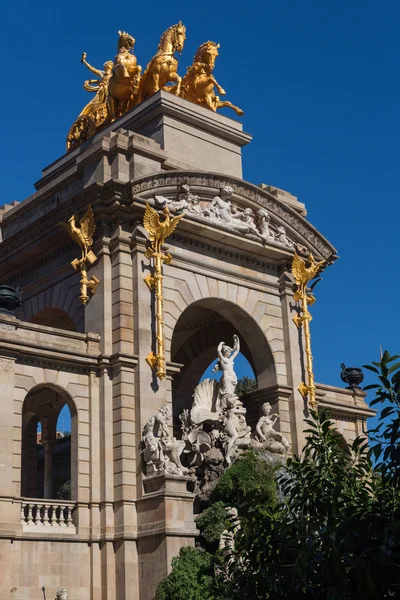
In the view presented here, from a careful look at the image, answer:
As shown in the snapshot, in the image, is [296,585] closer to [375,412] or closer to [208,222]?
[208,222]

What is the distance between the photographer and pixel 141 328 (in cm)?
3098

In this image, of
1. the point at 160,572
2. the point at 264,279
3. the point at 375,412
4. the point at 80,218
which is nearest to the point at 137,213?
the point at 80,218

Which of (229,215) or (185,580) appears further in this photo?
(229,215)

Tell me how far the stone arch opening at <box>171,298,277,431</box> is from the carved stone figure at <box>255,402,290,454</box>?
162 cm

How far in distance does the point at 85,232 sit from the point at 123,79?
8.88m

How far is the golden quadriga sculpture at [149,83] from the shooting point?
3806 centimetres

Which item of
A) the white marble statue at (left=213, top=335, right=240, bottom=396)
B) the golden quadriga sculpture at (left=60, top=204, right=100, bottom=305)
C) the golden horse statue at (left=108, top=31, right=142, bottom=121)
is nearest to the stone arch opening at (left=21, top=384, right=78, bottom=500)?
the golden quadriga sculpture at (left=60, top=204, right=100, bottom=305)

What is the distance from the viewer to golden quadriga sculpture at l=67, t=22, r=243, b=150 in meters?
38.1

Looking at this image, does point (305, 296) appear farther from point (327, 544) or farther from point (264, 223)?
point (327, 544)

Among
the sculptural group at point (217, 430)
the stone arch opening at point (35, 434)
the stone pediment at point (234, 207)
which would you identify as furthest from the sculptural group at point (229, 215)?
the stone arch opening at point (35, 434)

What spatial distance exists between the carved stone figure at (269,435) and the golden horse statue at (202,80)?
13.2m

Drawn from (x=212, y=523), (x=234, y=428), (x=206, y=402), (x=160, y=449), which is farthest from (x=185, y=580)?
(x=206, y=402)

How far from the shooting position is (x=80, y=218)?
32.9 m

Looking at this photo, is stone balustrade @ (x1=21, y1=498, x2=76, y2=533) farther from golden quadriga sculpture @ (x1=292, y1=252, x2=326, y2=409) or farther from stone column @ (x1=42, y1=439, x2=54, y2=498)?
golden quadriga sculpture @ (x1=292, y1=252, x2=326, y2=409)
